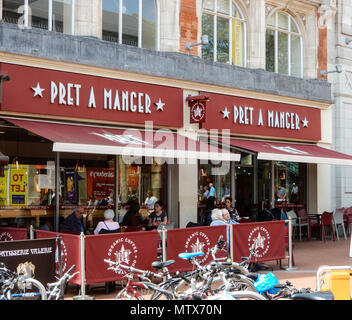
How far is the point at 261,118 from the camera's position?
17.2 meters

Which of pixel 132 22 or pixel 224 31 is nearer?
pixel 132 22

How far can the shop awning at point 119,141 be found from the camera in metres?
11.0

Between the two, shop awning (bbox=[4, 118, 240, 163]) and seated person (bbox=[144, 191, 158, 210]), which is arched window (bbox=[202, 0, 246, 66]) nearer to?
shop awning (bbox=[4, 118, 240, 163])

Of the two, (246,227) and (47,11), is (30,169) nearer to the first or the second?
(47,11)

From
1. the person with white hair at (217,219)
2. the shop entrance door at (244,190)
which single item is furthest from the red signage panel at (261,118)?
the person with white hair at (217,219)

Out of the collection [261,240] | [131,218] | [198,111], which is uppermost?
[198,111]

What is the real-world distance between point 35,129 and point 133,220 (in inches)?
127

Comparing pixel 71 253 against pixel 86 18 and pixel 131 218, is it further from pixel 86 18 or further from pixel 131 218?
pixel 86 18

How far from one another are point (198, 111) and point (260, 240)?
→ 15.9 feet

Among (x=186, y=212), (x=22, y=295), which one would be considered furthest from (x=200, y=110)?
(x=22, y=295)

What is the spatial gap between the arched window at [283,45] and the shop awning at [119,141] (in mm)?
5767

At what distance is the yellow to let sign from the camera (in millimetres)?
12617

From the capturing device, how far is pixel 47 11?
512 inches

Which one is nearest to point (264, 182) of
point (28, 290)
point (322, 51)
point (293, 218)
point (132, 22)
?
point (293, 218)
